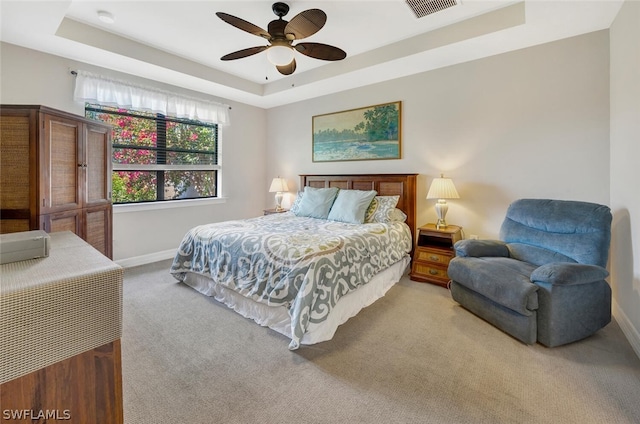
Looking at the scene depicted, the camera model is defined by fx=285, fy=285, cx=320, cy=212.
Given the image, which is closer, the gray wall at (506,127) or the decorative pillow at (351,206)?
the gray wall at (506,127)

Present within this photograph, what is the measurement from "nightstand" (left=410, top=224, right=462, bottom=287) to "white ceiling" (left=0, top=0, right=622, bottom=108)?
6.62ft

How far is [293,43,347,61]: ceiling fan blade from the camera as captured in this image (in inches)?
100.0

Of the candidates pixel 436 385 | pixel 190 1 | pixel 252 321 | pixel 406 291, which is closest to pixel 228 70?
pixel 190 1

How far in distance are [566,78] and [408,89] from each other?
5.43 ft

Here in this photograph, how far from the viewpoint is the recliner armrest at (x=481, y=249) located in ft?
8.82

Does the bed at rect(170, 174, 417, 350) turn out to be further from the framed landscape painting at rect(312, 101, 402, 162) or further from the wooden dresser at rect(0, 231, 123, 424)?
the wooden dresser at rect(0, 231, 123, 424)

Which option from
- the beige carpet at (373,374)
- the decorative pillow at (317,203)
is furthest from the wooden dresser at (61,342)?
the decorative pillow at (317,203)

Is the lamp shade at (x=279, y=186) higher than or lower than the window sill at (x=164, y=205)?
higher

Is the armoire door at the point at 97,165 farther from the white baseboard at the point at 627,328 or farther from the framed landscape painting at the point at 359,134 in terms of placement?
the white baseboard at the point at 627,328

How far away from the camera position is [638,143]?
2.03 meters

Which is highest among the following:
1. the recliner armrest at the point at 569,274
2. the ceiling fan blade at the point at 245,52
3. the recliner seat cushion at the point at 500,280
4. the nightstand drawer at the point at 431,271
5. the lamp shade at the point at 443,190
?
the ceiling fan blade at the point at 245,52

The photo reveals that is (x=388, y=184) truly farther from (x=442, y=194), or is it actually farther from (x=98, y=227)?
(x=98, y=227)

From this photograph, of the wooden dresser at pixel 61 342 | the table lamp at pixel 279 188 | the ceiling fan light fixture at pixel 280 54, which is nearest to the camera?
the wooden dresser at pixel 61 342

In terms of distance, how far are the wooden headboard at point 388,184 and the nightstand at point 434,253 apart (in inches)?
12.5
